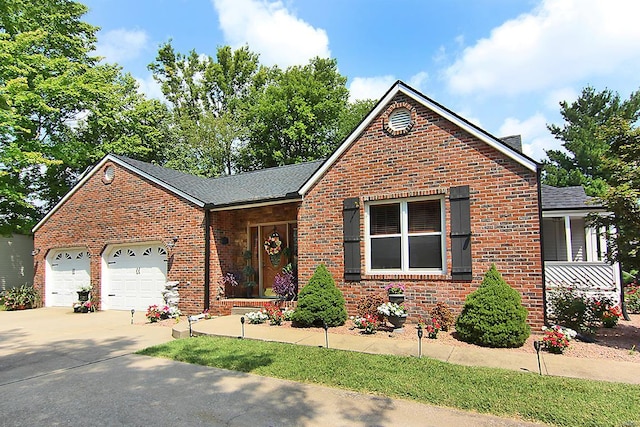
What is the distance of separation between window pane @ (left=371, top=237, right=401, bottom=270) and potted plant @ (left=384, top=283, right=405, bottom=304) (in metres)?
0.46

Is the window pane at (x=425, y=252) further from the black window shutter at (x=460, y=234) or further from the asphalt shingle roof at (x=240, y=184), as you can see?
the asphalt shingle roof at (x=240, y=184)

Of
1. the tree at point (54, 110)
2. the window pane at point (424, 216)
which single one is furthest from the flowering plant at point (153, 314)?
the tree at point (54, 110)

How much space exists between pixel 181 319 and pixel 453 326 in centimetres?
728

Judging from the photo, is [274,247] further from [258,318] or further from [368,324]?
[368,324]

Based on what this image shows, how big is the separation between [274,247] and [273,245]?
7cm

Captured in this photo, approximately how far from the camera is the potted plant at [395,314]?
25.5 feet

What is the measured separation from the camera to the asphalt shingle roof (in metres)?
11.3

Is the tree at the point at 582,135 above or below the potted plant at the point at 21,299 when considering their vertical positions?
above

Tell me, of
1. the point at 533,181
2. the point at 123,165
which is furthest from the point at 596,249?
the point at 123,165

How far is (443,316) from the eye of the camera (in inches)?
309

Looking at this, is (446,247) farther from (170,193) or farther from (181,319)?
(170,193)

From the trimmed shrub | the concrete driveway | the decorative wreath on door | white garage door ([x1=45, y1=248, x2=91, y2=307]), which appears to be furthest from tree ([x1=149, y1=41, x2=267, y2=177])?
the trimmed shrub

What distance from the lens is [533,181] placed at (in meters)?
7.45

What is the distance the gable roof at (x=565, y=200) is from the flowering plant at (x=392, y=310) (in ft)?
18.7
